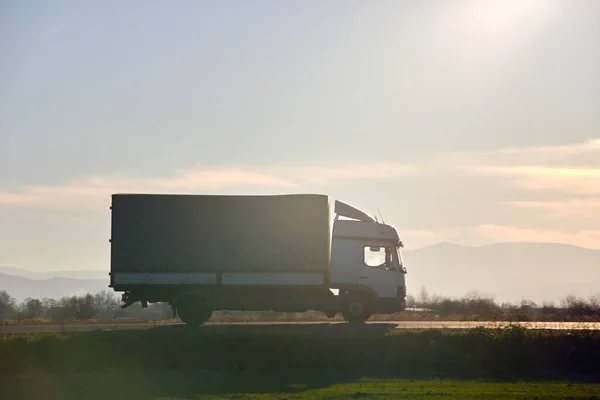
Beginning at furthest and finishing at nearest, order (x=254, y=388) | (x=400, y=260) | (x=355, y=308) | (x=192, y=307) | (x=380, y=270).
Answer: (x=400, y=260) → (x=380, y=270) → (x=355, y=308) → (x=192, y=307) → (x=254, y=388)

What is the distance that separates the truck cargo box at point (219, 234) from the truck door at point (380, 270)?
160cm

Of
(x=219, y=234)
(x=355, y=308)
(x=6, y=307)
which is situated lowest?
(x=6, y=307)

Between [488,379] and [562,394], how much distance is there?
383cm

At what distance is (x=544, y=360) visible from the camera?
28031 mm

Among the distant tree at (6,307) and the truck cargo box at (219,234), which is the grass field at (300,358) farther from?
the distant tree at (6,307)

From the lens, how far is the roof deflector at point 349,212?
110ft

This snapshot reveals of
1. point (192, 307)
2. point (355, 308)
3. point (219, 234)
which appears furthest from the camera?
point (355, 308)

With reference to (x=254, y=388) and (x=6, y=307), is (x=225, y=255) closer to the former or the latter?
(x=254, y=388)

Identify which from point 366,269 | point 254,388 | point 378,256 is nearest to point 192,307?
point 366,269

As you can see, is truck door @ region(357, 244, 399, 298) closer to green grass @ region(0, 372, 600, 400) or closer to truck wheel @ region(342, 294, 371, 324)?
truck wheel @ region(342, 294, 371, 324)

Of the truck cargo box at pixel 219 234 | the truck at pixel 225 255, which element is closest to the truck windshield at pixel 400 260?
the truck at pixel 225 255

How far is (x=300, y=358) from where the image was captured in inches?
1090

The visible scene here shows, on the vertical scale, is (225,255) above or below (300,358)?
above

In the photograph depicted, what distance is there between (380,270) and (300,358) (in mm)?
6424
